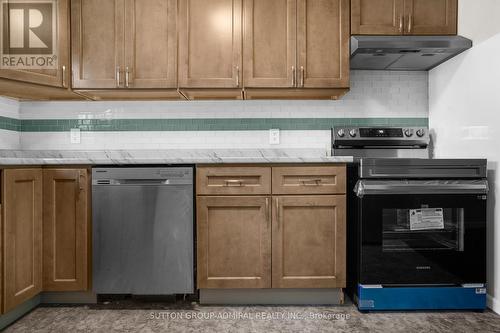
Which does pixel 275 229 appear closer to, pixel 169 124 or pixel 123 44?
pixel 169 124

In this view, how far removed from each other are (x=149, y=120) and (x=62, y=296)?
4.48 feet

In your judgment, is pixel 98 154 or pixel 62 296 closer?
pixel 62 296

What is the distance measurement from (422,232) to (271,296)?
1.00 metres

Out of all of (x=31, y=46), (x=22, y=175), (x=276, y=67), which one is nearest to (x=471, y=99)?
(x=276, y=67)

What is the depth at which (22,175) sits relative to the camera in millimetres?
2002

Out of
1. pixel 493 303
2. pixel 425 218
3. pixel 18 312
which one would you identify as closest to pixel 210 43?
pixel 425 218

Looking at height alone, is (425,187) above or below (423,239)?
above

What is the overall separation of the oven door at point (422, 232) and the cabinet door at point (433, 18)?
1.09m

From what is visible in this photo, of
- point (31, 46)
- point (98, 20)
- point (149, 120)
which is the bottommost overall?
point (149, 120)

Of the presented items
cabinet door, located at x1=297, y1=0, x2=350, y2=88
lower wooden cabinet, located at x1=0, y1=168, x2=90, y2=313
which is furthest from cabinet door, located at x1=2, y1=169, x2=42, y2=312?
cabinet door, located at x1=297, y1=0, x2=350, y2=88

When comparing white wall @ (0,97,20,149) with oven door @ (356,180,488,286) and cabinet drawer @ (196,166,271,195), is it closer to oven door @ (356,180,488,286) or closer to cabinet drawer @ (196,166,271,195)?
cabinet drawer @ (196,166,271,195)

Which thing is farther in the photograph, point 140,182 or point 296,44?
point 296,44

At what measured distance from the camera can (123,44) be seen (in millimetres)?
2447

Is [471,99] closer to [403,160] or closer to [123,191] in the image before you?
[403,160]
